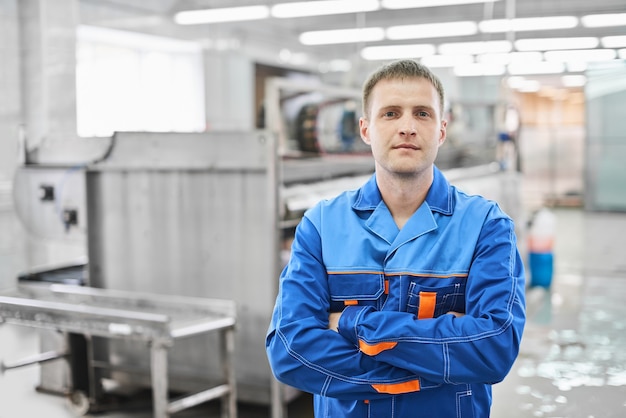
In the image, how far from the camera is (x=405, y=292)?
116 cm

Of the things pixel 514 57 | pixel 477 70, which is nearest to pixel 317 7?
pixel 514 57

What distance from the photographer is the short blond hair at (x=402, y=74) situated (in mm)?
1188

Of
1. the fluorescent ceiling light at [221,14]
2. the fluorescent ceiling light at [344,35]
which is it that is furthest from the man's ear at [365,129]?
the fluorescent ceiling light at [344,35]

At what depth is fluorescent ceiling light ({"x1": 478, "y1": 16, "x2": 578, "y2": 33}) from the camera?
7.61m

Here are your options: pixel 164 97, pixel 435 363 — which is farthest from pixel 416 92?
pixel 164 97

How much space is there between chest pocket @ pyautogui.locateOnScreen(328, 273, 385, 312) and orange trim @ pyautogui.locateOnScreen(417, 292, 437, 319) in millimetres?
73

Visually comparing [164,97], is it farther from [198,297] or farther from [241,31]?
[198,297]

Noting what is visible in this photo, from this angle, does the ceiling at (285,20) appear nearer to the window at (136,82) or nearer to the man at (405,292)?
the window at (136,82)

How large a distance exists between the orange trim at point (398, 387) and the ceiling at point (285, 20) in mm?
5963

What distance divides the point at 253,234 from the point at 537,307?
8.62 feet

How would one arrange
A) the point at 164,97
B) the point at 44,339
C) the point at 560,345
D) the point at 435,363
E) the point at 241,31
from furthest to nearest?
the point at 241,31 < the point at 164,97 < the point at 560,345 < the point at 44,339 < the point at 435,363

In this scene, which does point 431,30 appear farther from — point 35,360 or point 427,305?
point 427,305

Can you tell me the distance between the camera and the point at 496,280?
3.72ft

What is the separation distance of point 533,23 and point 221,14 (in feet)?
12.6
